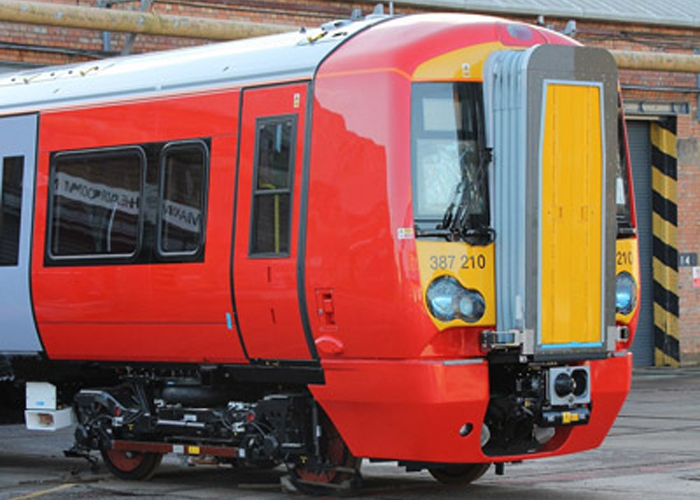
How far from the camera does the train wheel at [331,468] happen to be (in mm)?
11516

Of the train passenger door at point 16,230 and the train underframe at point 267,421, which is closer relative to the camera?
the train underframe at point 267,421

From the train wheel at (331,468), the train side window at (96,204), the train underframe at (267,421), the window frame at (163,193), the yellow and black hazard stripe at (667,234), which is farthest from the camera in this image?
the yellow and black hazard stripe at (667,234)

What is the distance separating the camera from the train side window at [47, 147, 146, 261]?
1262cm

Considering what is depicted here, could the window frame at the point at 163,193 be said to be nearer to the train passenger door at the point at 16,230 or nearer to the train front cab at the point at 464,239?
the train front cab at the point at 464,239

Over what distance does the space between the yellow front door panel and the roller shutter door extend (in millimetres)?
16879

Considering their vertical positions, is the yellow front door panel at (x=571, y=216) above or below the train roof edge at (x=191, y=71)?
below

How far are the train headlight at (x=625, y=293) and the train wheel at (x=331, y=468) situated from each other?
2.17 m

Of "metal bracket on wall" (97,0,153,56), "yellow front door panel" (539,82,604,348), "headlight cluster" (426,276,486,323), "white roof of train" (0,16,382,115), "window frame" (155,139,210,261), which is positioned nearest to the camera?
"headlight cluster" (426,276,486,323)

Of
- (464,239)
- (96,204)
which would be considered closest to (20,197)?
(96,204)

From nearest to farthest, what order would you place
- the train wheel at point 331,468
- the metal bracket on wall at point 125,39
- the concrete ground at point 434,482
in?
the train wheel at point 331,468 < the concrete ground at point 434,482 < the metal bracket on wall at point 125,39

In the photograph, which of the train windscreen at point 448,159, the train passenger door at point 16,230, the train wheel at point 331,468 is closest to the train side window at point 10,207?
the train passenger door at point 16,230

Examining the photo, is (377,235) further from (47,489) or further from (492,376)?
(47,489)

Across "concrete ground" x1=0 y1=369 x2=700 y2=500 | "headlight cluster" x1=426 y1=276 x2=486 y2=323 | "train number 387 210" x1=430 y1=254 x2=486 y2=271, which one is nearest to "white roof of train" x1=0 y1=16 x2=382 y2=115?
"train number 387 210" x1=430 y1=254 x2=486 y2=271

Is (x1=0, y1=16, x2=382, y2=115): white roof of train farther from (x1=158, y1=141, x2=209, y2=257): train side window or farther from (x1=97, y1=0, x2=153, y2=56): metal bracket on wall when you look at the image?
(x1=97, y1=0, x2=153, y2=56): metal bracket on wall
